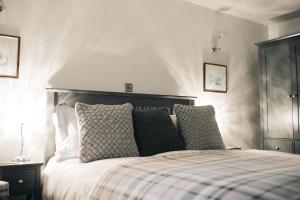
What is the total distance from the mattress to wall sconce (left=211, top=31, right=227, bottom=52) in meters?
2.09

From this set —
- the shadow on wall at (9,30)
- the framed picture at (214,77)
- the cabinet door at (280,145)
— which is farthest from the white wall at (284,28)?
the shadow on wall at (9,30)

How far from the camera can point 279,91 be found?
364cm

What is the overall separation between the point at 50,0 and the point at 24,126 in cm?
110

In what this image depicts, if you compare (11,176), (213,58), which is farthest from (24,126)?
(213,58)

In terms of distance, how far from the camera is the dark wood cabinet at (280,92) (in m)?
3.47

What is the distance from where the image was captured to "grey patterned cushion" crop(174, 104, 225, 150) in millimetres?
2527

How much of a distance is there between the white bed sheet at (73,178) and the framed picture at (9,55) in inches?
31.7

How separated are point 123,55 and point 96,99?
0.57 meters

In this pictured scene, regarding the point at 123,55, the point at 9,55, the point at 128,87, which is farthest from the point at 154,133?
the point at 9,55

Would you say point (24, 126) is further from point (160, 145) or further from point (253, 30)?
point (253, 30)

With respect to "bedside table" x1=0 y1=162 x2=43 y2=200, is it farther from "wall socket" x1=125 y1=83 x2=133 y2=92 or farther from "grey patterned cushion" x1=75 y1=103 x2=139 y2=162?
"wall socket" x1=125 y1=83 x2=133 y2=92

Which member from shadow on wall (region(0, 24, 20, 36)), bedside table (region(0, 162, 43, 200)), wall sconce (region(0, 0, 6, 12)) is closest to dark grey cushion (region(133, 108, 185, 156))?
bedside table (region(0, 162, 43, 200))

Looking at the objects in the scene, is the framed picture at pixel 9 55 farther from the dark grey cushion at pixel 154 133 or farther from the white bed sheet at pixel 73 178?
the dark grey cushion at pixel 154 133

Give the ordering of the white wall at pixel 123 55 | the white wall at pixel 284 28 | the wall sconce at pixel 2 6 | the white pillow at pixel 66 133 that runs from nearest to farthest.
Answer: the white pillow at pixel 66 133 → the wall sconce at pixel 2 6 → the white wall at pixel 123 55 → the white wall at pixel 284 28
